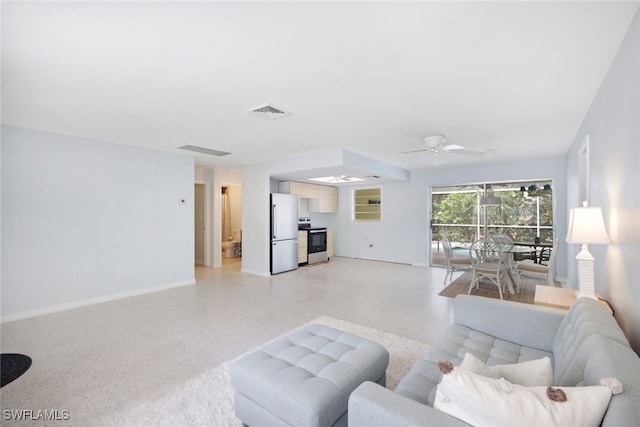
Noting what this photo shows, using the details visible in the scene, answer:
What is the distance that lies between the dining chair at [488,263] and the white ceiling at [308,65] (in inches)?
85.0

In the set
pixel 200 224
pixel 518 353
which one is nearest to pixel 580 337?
pixel 518 353

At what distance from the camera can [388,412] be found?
1.09 metres

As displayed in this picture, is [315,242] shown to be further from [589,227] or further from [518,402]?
[518,402]

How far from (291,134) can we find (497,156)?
4.11m

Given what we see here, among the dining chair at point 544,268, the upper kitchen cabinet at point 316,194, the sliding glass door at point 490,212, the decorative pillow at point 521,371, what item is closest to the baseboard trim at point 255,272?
the upper kitchen cabinet at point 316,194

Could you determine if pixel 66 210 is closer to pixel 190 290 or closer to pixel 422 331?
pixel 190 290

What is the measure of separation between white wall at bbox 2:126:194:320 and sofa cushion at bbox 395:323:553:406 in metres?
4.69

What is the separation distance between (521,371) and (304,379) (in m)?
1.05

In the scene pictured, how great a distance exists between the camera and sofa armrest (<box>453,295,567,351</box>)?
1.98 metres

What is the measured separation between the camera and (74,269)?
4.14 meters

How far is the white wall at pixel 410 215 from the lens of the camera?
5789 mm

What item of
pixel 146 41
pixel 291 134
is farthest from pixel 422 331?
pixel 146 41

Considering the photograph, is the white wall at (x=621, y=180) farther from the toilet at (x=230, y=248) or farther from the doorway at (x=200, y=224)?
the toilet at (x=230, y=248)

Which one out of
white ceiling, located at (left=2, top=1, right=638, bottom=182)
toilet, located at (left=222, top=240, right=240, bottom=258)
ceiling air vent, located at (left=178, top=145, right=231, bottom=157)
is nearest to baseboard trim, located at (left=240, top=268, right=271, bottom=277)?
toilet, located at (left=222, top=240, right=240, bottom=258)
